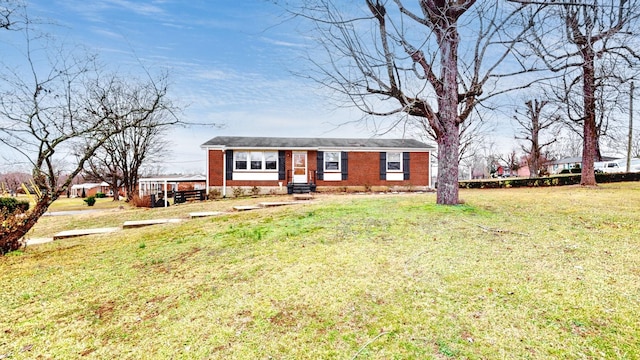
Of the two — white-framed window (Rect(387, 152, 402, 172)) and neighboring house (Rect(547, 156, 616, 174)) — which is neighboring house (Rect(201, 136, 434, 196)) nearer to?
white-framed window (Rect(387, 152, 402, 172))

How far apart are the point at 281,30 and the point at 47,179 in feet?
17.8

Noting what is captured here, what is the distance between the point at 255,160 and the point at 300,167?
9.23ft

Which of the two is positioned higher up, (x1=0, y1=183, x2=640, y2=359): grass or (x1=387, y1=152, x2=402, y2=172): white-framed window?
(x1=387, y1=152, x2=402, y2=172): white-framed window

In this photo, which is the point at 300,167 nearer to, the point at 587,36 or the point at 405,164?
the point at 405,164

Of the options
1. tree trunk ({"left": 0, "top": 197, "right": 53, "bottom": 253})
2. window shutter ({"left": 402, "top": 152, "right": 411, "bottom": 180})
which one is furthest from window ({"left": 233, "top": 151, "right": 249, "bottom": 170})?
tree trunk ({"left": 0, "top": 197, "right": 53, "bottom": 253})

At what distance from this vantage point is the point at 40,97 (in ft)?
18.6

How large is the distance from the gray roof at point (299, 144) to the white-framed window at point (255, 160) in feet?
1.77

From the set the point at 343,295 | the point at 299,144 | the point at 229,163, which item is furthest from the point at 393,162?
the point at 343,295

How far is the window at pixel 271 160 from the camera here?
18.2 m

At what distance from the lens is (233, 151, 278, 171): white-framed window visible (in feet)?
58.8

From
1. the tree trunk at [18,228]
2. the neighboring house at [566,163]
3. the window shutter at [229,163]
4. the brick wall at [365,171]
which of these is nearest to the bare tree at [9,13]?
the tree trunk at [18,228]

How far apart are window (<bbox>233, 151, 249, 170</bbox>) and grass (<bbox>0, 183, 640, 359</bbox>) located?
41.4 ft

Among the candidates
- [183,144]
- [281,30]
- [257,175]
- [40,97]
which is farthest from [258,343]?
[183,144]

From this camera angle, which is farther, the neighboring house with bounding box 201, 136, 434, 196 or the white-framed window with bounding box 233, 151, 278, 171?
the white-framed window with bounding box 233, 151, 278, 171
